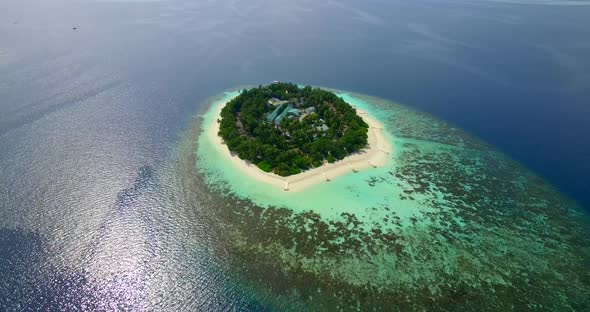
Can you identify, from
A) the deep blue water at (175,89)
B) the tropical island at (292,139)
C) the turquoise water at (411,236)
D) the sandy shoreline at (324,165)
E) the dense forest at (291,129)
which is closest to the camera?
the turquoise water at (411,236)

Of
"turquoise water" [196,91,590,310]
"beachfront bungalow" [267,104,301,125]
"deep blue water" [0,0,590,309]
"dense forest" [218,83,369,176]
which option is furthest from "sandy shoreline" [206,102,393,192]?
"beachfront bungalow" [267,104,301,125]

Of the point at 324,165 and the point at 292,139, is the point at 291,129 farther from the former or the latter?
the point at 324,165

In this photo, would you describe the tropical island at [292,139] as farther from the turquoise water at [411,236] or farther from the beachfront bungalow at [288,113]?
the turquoise water at [411,236]

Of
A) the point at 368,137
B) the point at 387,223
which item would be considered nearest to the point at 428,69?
the point at 368,137

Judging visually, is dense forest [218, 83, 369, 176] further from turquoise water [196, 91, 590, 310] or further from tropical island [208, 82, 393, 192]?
turquoise water [196, 91, 590, 310]

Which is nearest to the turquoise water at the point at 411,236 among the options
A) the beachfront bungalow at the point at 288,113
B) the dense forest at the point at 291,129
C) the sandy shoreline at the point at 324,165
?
the sandy shoreline at the point at 324,165
